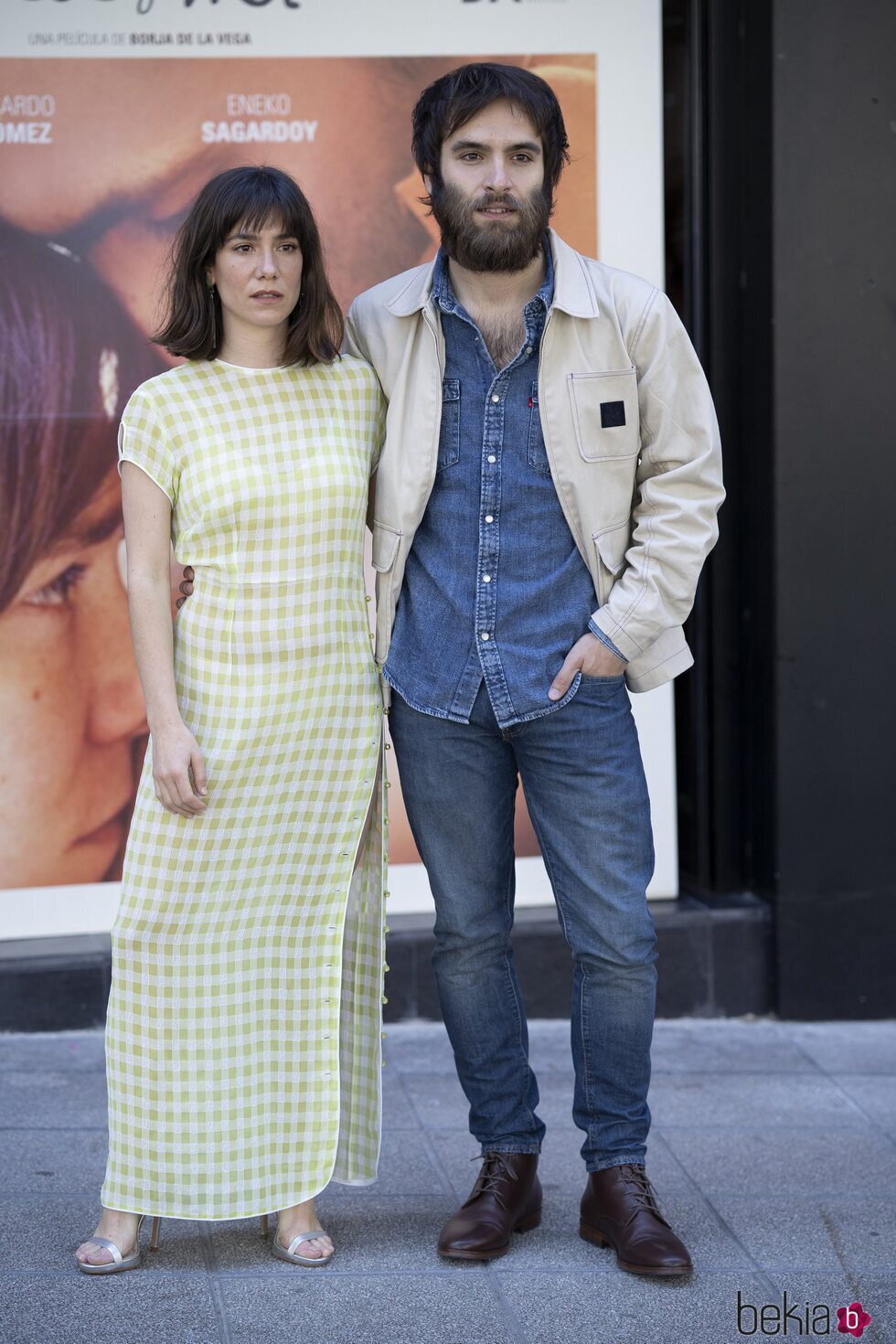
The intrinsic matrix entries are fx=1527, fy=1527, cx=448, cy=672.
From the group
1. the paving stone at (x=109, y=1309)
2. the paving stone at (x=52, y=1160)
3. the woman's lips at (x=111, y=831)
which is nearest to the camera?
the paving stone at (x=109, y=1309)

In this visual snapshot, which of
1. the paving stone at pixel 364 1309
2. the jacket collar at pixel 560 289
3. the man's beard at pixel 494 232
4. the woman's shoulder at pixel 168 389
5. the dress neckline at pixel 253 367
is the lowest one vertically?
the paving stone at pixel 364 1309

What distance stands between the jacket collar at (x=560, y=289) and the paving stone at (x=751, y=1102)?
206cm

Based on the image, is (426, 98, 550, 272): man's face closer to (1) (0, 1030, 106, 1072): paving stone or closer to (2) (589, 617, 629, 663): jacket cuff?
(2) (589, 617, 629, 663): jacket cuff

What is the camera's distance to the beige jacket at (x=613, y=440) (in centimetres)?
295

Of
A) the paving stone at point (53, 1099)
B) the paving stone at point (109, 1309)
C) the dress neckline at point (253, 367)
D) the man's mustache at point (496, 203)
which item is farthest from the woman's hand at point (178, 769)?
the paving stone at point (53, 1099)

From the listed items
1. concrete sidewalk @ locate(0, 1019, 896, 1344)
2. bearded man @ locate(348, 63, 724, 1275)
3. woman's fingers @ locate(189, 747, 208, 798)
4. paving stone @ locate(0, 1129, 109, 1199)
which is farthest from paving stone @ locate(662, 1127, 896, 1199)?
woman's fingers @ locate(189, 747, 208, 798)

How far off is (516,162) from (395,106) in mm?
1640

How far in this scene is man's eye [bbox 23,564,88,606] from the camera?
14.6 ft

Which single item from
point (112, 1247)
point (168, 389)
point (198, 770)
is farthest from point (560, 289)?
point (112, 1247)

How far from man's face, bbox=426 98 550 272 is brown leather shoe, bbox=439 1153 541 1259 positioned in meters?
1.80

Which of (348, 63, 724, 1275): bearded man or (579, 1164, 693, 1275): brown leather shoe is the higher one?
(348, 63, 724, 1275): bearded man

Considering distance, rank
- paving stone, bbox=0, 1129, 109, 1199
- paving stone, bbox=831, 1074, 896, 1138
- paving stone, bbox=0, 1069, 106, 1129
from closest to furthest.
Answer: paving stone, bbox=0, 1129, 109, 1199 → paving stone, bbox=0, 1069, 106, 1129 → paving stone, bbox=831, 1074, 896, 1138

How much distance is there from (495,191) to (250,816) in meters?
1.29

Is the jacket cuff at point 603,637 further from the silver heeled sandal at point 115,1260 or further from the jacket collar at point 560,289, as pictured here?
the silver heeled sandal at point 115,1260
